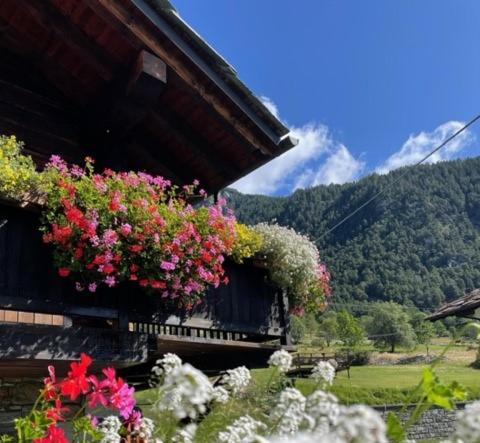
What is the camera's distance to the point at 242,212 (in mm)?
125750

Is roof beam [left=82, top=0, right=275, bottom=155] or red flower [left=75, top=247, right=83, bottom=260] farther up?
roof beam [left=82, top=0, right=275, bottom=155]

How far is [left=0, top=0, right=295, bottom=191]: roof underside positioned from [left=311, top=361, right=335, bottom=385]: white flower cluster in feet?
Result: 13.5

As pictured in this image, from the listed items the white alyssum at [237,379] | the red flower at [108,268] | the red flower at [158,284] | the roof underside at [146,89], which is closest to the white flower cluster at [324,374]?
the white alyssum at [237,379]

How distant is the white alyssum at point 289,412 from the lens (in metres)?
1.19

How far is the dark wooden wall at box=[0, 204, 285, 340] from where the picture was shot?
4137 mm

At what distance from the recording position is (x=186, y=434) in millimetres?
1454

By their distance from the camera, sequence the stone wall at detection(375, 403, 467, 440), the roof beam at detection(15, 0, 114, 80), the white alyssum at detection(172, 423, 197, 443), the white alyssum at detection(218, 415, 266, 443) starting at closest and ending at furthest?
1. the white alyssum at detection(218, 415, 266, 443)
2. the white alyssum at detection(172, 423, 197, 443)
3. the roof beam at detection(15, 0, 114, 80)
4. the stone wall at detection(375, 403, 467, 440)

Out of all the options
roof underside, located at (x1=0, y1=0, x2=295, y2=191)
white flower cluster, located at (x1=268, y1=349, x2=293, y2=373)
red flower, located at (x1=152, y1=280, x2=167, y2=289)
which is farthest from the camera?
roof underside, located at (x1=0, y1=0, x2=295, y2=191)

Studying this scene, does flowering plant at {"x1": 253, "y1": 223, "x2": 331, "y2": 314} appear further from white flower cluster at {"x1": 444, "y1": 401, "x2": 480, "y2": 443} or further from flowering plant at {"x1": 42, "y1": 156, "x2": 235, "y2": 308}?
white flower cluster at {"x1": 444, "y1": 401, "x2": 480, "y2": 443}

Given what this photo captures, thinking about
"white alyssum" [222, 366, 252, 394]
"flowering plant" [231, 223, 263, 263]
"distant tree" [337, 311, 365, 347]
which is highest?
"distant tree" [337, 311, 365, 347]

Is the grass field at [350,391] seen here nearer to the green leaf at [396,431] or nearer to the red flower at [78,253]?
the green leaf at [396,431]

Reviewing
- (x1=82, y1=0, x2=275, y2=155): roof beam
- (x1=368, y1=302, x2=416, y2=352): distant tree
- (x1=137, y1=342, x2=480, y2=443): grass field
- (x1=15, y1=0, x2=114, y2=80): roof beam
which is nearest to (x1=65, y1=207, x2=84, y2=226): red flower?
(x1=137, y1=342, x2=480, y2=443): grass field

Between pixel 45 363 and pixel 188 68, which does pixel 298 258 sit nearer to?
pixel 188 68

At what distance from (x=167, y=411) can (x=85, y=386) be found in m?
1.08
